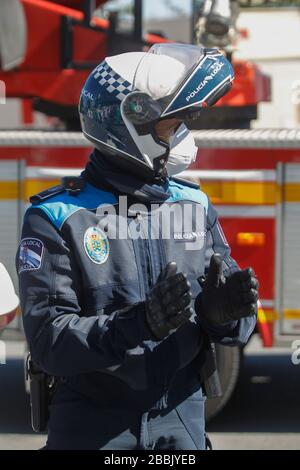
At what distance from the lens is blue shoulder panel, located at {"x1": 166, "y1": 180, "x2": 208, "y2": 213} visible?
243cm

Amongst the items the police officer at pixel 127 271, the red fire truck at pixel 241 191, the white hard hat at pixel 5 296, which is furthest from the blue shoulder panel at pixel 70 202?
the red fire truck at pixel 241 191

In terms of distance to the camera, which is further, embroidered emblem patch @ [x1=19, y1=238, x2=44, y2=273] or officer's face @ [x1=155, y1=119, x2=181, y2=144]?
officer's face @ [x1=155, y1=119, x2=181, y2=144]

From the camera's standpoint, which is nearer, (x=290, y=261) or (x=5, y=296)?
(x=5, y=296)

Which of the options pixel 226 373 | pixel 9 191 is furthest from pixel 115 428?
pixel 9 191

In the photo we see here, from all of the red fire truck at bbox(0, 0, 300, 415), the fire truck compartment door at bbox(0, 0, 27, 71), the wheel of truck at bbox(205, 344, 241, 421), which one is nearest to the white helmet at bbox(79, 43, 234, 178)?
the red fire truck at bbox(0, 0, 300, 415)

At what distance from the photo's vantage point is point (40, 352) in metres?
2.18

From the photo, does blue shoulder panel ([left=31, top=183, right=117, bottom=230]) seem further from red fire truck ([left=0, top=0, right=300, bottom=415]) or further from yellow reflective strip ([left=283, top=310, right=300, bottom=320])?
yellow reflective strip ([left=283, top=310, right=300, bottom=320])

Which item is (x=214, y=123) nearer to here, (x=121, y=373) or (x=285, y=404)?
(x=285, y=404)

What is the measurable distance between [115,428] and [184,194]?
1.87 feet

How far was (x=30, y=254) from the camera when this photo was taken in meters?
2.23

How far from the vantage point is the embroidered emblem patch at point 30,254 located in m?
2.22

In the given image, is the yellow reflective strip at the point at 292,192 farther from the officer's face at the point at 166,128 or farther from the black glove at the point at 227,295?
the black glove at the point at 227,295

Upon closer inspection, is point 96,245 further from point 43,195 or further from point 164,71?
point 164,71

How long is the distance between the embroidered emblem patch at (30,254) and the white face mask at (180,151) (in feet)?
1.27
